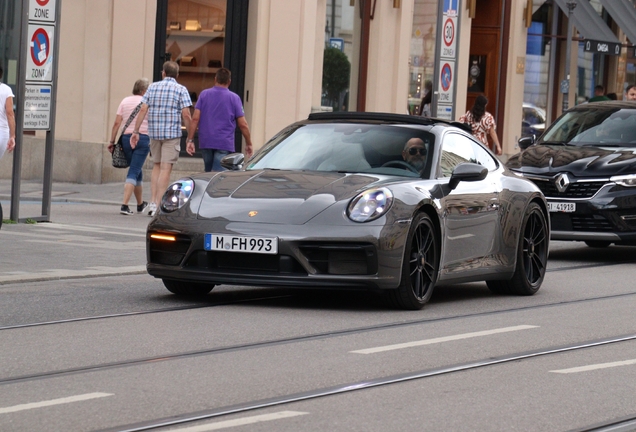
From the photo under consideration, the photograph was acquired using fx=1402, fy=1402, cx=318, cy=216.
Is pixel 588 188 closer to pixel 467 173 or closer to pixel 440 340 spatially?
pixel 467 173

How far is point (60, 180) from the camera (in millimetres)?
22219

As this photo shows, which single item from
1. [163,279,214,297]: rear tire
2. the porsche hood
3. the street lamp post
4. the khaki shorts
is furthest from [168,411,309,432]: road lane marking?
the street lamp post

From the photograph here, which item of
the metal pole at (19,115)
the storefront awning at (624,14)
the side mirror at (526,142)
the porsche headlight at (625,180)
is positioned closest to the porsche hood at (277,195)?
the porsche headlight at (625,180)

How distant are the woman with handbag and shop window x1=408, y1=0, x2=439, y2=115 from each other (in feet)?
34.1

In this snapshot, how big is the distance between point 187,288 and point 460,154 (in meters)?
2.35

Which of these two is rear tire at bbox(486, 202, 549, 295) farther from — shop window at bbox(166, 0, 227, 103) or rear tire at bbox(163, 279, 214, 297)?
shop window at bbox(166, 0, 227, 103)

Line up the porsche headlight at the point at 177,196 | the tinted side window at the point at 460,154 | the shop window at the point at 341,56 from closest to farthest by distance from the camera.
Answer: the porsche headlight at the point at 177,196 → the tinted side window at the point at 460,154 → the shop window at the point at 341,56

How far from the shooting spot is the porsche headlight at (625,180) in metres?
14.2

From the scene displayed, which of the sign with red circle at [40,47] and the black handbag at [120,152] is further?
the black handbag at [120,152]

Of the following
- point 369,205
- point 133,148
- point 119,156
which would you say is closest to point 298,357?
point 369,205

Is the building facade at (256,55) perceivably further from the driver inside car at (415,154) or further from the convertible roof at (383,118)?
the driver inside car at (415,154)

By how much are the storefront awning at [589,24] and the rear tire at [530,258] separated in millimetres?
20836

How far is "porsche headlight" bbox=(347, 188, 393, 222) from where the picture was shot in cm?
900

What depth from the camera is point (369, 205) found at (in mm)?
9055
